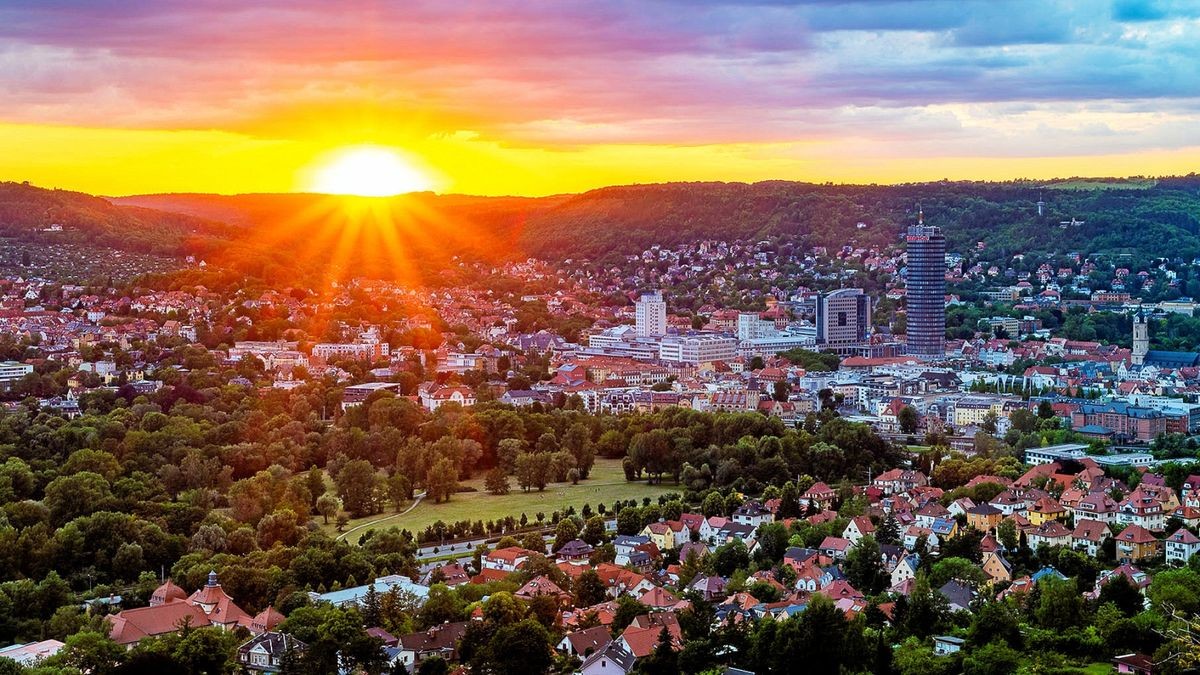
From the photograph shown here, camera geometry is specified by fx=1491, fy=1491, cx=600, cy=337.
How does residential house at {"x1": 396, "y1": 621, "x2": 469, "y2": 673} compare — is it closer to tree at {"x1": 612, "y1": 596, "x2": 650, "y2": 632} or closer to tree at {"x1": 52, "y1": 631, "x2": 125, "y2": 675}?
tree at {"x1": 612, "y1": 596, "x2": 650, "y2": 632}

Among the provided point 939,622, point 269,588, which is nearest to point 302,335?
point 269,588

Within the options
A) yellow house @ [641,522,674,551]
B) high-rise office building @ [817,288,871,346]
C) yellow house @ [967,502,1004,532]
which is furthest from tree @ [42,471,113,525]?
high-rise office building @ [817,288,871,346]

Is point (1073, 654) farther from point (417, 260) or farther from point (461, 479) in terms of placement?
point (417, 260)

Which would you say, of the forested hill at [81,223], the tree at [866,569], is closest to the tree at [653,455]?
the tree at [866,569]

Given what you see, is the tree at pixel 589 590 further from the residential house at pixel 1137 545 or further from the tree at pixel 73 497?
the tree at pixel 73 497

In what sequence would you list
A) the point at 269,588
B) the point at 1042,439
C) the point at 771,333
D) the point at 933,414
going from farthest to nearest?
the point at 771,333 → the point at 933,414 → the point at 1042,439 → the point at 269,588
